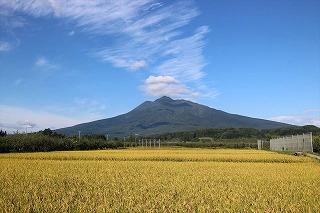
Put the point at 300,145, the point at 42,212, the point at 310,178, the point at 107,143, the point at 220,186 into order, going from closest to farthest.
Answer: the point at 42,212 → the point at 220,186 → the point at 310,178 → the point at 300,145 → the point at 107,143

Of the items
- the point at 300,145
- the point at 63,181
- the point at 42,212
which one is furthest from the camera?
the point at 300,145

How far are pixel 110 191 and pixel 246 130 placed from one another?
15367 cm

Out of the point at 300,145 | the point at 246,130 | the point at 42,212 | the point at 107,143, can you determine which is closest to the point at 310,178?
the point at 42,212

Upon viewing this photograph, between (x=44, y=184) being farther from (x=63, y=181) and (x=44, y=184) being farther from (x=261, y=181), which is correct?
(x=261, y=181)

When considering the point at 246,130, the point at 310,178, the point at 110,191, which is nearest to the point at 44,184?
the point at 110,191

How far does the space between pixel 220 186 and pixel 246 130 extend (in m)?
152

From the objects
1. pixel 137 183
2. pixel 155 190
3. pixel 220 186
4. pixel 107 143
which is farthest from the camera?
pixel 107 143

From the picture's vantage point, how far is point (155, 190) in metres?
9.15

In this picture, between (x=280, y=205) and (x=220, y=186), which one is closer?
(x=280, y=205)

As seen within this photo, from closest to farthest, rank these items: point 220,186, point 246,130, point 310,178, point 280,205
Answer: point 280,205 → point 220,186 → point 310,178 → point 246,130

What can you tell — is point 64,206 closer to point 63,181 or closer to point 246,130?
point 63,181

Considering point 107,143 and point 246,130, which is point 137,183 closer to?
point 107,143

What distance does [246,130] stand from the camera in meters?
156

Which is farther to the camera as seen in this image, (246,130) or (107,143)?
(246,130)
